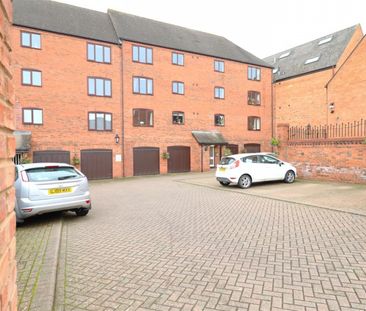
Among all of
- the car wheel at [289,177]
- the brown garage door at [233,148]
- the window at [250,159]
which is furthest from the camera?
the brown garage door at [233,148]

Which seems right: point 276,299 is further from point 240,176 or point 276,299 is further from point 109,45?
point 109,45

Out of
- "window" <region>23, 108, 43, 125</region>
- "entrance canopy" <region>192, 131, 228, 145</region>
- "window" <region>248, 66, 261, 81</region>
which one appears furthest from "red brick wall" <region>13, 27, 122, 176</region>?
"window" <region>248, 66, 261, 81</region>

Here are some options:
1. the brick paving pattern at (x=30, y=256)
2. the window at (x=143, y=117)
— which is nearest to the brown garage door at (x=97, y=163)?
the window at (x=143, y=117)

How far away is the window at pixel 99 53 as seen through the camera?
19.8 meters

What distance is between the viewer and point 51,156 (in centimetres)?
1820

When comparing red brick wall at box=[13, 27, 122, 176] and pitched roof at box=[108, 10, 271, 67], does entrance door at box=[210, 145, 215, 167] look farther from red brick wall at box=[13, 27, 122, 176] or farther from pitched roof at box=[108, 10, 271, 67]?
red brick wall at box=[13, 27, 122, 176]

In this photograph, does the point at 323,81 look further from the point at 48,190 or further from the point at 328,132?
the point at 48,190

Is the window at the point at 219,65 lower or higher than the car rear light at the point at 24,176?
higher

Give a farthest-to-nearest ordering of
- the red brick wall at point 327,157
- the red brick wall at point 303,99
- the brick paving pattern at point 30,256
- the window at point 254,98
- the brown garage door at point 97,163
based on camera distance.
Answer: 1. the window at point 254,98
2. the red brick wall at point 303,99
3. the brown garage door at point 97,163
4. the red brick wall at point 327,157
5. the brick paving pattern at point 30,256

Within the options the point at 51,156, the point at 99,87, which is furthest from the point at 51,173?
the point at 99,87

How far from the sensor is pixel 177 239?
18.0ft

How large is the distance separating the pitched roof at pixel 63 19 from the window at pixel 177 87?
556cm

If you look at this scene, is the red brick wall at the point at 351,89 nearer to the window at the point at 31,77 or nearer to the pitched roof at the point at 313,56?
the pitched roof at the point at 313,56

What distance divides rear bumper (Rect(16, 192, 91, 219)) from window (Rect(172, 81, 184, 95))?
674 inches
